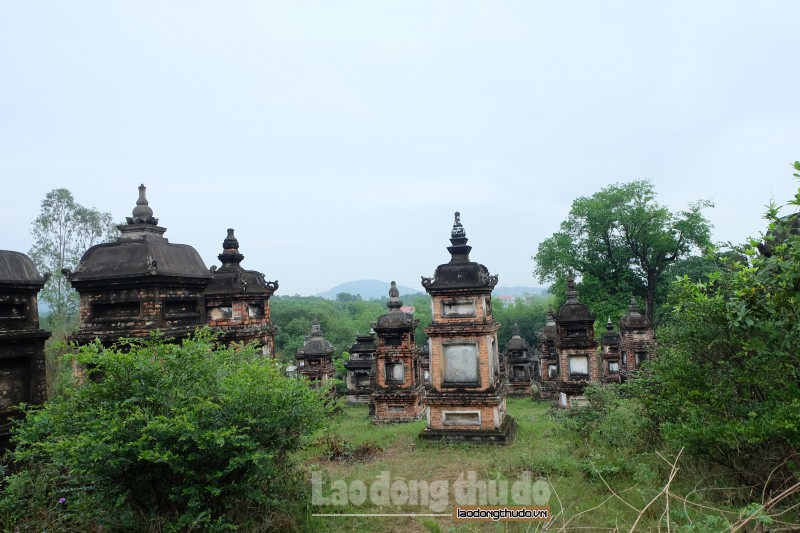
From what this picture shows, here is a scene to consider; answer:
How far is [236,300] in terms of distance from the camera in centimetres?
1571

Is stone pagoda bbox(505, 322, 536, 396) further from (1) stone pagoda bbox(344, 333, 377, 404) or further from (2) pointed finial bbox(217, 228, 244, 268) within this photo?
(2) pointed finial bbox(217, 228, 244, 268)

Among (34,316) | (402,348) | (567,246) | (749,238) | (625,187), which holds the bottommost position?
(402,348)

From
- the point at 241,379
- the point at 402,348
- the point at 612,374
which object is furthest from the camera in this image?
the point at 612,374

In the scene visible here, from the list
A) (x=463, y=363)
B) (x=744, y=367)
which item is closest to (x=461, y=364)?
(x=463, y=363)

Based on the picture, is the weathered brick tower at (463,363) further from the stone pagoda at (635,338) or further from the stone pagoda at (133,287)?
the stone pagoda at (635,338)

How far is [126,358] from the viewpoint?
21.8 feet

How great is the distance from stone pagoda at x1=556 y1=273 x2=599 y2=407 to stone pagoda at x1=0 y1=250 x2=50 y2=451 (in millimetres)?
17165

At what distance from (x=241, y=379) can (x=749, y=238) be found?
24.6ft

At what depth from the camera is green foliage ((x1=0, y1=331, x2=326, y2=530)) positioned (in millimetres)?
6203

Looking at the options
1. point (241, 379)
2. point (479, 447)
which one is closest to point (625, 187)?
point (479, 447)

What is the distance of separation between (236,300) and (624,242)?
27.6 meters

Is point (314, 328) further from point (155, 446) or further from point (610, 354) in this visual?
point (155, 446)

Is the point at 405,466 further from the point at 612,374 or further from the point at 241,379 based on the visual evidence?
the point at 612,374

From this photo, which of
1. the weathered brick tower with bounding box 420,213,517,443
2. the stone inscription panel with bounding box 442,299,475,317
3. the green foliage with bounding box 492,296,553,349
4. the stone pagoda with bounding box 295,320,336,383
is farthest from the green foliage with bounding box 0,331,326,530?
the green foliage with bounding box 492,296,553,349
